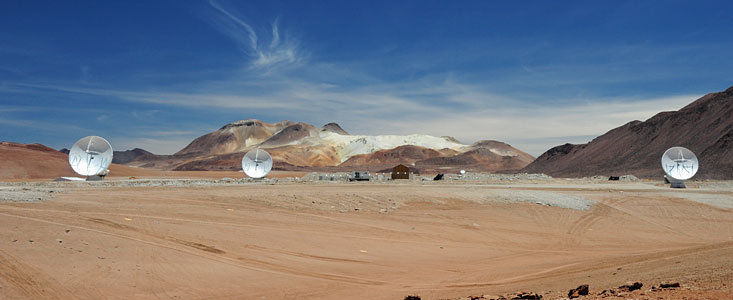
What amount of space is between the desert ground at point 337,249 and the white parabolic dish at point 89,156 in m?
25.0

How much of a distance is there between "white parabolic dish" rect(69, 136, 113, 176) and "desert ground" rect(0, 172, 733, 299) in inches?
983

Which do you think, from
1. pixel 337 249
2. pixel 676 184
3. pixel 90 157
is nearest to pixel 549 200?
pixel 337 249

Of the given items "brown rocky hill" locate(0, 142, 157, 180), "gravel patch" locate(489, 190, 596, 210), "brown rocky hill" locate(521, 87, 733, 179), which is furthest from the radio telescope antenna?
"brown rocky hill" locate(0, 142, 157, 180)

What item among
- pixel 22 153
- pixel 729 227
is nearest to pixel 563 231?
pixel 729 227

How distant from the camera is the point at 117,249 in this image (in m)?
11.6

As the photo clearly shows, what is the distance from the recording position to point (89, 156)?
43.5m

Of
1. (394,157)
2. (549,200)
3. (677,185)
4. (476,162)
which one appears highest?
(394,157)

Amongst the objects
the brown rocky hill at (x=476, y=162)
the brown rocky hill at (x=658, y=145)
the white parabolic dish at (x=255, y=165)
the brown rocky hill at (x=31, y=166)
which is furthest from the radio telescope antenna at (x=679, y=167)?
the brown rocky hill at (x=476, y=162)

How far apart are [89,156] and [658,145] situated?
305 feet

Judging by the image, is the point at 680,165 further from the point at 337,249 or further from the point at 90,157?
the point at 90,157

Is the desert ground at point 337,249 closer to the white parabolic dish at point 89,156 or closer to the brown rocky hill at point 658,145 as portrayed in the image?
the white parabolic dish at point 89,156

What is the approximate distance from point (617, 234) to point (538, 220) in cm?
323

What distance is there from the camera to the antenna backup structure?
142ft

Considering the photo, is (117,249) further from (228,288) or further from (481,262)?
(481,262)
